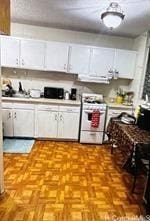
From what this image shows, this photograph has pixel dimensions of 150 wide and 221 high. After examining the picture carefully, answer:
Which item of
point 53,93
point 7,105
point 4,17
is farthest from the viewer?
point 53,93

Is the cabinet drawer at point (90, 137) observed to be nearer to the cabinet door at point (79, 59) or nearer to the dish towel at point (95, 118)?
the dish towel at point (95, 118)

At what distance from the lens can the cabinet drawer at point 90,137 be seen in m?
4.10

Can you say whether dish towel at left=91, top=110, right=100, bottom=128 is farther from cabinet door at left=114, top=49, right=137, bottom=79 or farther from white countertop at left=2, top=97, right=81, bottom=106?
cabinet door at left=114, top=49, right=137, bottom=79

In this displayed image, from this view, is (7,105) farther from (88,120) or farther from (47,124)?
(88,120)

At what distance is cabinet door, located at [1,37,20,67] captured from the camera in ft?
12.8

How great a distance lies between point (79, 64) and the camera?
4113mm

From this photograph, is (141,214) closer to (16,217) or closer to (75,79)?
(16,217)

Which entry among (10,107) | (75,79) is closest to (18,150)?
(10,107)

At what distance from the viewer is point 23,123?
158 inches

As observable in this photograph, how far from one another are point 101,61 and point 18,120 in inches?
86.6

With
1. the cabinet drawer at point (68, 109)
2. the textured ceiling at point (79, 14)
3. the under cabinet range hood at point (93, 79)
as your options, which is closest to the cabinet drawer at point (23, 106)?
the cabinet drawer at point (68, 109)

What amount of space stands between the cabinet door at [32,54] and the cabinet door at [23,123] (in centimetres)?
99

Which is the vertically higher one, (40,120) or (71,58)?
(71,58)

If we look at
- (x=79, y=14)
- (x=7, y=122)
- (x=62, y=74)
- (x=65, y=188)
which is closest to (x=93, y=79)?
(x=62, y=74)
